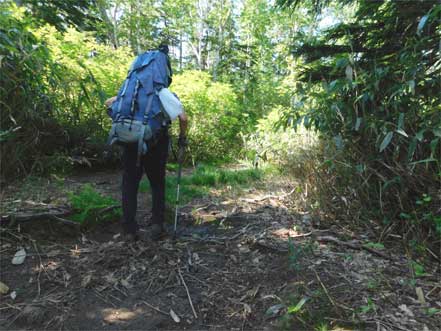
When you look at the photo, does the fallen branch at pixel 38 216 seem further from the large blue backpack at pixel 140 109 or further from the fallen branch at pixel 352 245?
the fallen branch at pixel 352 245

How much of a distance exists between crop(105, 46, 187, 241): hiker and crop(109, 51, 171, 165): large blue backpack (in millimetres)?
13

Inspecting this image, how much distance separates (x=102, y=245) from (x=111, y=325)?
0.96m

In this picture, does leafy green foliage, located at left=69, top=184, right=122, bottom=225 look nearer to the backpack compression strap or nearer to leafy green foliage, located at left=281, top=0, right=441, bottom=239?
the backpack compression strap

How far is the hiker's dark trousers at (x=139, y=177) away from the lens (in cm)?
270

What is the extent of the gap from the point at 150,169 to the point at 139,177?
0.13 meters

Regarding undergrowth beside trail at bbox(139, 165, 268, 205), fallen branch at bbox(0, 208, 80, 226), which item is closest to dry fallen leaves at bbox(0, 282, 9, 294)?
fallen branch at bbox(0, 208, 80, 226)

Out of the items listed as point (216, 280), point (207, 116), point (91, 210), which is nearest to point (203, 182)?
point (91, 210)

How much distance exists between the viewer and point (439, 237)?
214 centimetres

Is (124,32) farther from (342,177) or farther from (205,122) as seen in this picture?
(342,177)

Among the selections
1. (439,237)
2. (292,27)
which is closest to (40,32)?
(439,237)

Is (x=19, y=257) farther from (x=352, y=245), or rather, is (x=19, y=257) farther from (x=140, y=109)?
(x=352, y=245)

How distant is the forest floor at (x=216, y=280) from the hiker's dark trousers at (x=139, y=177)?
234 millimetres

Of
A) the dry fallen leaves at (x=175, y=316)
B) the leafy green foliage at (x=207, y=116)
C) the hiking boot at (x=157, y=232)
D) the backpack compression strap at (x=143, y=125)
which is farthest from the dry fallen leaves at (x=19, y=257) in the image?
the leafy green foliage at (x=207, y=116)

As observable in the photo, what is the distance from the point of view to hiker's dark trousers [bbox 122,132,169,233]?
8.85 ft
